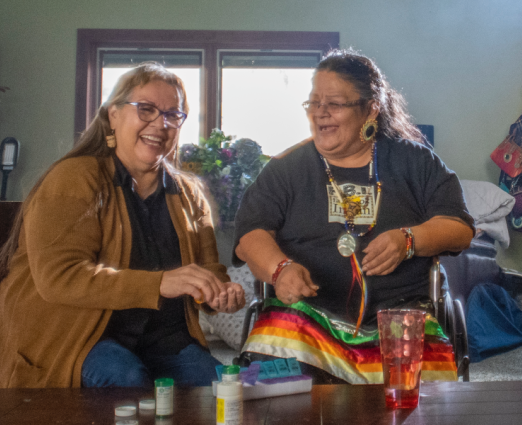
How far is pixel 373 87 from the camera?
68.5 inches

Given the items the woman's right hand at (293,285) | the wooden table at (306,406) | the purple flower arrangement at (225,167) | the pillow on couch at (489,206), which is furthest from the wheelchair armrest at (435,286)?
the pillow on couch at (489,206)

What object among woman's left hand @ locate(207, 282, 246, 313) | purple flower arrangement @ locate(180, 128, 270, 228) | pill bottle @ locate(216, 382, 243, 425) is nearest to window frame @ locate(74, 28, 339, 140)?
purple flower arrangement @ locate(180, 128, 270, 228)

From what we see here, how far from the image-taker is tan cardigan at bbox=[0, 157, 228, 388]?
1314 millimetres

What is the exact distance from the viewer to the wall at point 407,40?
169 inches

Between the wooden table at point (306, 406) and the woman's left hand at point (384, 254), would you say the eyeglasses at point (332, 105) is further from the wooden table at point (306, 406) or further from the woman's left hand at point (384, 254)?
the wooden table at point (306, 406)

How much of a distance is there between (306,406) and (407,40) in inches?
152

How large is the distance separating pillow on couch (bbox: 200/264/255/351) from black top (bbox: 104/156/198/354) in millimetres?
1687

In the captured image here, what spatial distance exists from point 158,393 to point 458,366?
0.99 m

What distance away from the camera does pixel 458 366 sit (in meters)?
1.58

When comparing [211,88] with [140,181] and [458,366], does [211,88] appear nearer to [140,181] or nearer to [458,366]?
[140,181]

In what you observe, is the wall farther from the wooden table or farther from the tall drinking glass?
the tall drinking glass

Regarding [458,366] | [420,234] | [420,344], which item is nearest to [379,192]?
[420,234]

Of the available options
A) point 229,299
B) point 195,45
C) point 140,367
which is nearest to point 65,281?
point 140,367

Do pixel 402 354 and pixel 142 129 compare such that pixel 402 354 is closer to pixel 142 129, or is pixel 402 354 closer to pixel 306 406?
pixel 306 406
